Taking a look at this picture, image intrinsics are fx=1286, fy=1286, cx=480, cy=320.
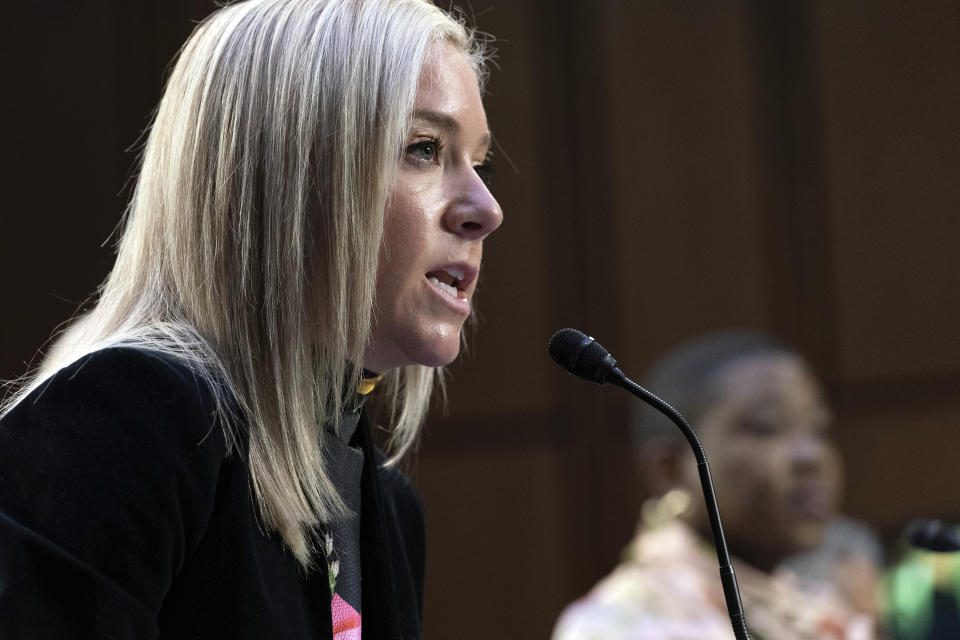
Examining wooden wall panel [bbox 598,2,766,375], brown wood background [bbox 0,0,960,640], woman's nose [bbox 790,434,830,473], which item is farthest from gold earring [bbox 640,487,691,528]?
wooden wall panel [bbox 598,2,766,375]

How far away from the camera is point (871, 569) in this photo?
3.46 m

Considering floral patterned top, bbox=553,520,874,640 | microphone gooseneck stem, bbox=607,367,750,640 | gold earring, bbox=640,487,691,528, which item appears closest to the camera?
microphone gooseneck stem, bbox=607,367,750,640

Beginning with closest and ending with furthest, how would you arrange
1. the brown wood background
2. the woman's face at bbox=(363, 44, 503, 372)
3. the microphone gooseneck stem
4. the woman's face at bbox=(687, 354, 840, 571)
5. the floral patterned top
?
1. the microphone gooseneck stem
2. the woman's face at bbox=(363, 44, 503, 372)
3. the floral patterned top
4. the woman's face at bbox=(687, 354, 840, 571)
5. the brown wood background

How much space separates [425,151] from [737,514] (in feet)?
5.68

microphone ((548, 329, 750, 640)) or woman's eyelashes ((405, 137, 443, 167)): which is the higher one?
woman's eyelashes ((405, 137, 443, 167))

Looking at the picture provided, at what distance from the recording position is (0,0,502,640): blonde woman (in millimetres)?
1082

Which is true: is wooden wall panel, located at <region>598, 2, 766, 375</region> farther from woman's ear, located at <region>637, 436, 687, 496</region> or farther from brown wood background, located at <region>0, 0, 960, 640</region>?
woman's ear, located at <region>637, 436, 687, 496</region>

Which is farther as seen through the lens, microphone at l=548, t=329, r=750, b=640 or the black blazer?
microphone at l=548, t=329, r=750, b=640

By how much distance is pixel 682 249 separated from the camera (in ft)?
13.7

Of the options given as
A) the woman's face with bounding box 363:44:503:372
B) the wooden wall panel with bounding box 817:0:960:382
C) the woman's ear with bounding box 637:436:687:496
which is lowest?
the woman's ear with bounding box 637:436:687:496

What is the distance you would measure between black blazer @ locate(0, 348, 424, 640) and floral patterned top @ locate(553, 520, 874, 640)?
1518 millimetres

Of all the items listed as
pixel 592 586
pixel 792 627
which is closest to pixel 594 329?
pixel 592 586

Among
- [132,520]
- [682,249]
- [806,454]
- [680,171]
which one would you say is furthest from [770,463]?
[132,520]

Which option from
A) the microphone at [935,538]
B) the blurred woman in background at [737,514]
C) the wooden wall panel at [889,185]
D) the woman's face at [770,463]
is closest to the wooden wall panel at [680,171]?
the wooden wall panel at [889,185]
